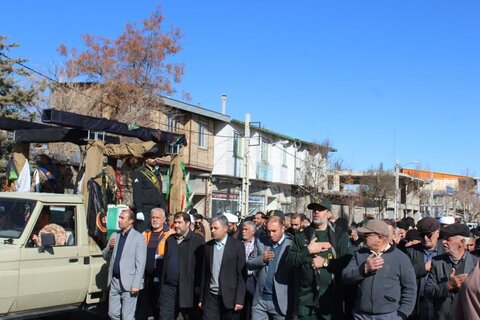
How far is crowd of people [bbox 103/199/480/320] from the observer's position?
202 inches

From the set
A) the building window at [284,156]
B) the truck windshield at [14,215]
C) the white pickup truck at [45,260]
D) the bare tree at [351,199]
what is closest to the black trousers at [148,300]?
the white pickup truck at [45,260]

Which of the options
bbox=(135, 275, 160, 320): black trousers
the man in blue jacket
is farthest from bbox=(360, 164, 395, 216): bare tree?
the man in blue jacket

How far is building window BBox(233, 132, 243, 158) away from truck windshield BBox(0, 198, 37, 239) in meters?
27.1

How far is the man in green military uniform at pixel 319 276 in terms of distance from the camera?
5.80m

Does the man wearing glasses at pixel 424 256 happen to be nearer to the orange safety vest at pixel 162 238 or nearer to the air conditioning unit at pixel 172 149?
the orange safety vest at pixel 162 238

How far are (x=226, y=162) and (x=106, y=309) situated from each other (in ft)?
84.9

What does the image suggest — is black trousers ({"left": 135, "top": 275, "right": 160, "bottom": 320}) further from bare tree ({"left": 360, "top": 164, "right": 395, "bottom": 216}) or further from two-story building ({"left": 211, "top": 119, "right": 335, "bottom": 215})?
bare tree ({"left": 360, "top": 164, "right": 395, "bottom": 216})

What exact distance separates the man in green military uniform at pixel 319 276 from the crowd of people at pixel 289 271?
11 millimetres

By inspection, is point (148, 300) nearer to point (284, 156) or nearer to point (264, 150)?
point (264, 150)

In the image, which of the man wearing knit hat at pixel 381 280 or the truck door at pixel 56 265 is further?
the truck door at pixel 56 265

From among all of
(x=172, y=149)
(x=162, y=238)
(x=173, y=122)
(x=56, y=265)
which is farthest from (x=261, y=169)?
(x=56, y=265)

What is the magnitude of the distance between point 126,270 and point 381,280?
3.71 meters

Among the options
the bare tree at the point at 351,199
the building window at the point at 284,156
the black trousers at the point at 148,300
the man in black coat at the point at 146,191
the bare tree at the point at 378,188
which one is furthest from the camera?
the bare tree at the point at 378,188

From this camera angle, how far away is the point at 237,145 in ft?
115
